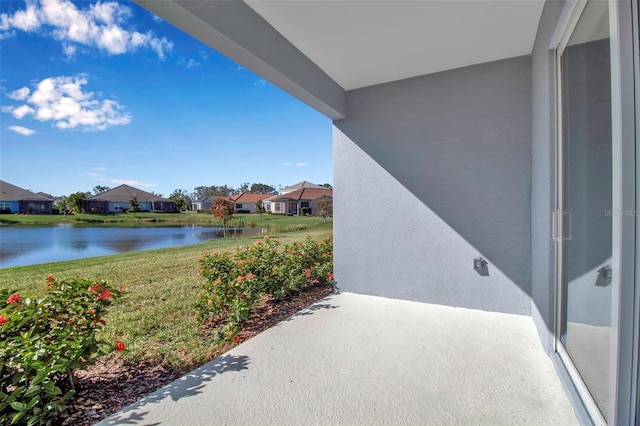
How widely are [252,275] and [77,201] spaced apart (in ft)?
8.89

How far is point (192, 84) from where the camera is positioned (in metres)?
5.11

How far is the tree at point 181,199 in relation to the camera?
545cm

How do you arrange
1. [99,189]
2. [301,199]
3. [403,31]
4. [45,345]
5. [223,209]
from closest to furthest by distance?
[45,345], [403,31], [99,189], [223,209], [301,199]

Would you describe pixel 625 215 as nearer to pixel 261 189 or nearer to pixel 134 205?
pixel 134 205

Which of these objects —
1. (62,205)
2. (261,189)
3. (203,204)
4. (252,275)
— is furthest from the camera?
(261,189)

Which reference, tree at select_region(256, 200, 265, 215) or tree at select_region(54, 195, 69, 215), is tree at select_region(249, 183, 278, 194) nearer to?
tree at select_region(256, 200, 265, 215)

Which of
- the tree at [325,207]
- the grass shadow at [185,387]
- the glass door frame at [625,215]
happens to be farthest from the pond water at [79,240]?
the glass door frame at [625,215]

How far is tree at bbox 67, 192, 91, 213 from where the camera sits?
13.1 ft

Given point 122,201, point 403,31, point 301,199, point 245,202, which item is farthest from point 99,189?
point 403,31

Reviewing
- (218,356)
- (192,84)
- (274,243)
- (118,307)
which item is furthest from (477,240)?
(192,84)

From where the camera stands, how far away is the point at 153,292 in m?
4.14

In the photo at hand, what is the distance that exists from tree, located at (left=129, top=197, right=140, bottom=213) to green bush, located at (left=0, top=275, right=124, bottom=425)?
295cm

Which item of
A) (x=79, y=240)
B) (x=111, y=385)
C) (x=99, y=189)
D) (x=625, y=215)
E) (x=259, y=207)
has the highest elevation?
(x=99, y=189)

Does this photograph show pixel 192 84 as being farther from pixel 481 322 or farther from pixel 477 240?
pixel 481 322
